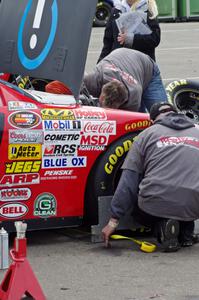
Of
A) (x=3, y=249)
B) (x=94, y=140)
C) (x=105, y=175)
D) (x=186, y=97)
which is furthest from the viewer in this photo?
(x=186, y=97)

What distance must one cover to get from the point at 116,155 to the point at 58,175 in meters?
0.48

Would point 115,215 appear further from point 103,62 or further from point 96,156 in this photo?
point 103,62

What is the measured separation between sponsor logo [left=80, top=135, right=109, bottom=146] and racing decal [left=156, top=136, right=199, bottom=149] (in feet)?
1.25

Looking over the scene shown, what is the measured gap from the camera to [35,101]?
6.22m

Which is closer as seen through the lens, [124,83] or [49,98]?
[49,98]

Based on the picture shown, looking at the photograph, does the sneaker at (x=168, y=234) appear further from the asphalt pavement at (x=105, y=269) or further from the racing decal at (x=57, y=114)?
the racing decal at (x=57, y=114)

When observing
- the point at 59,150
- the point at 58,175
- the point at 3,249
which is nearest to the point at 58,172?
the point at 58,175

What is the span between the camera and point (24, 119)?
237 inches

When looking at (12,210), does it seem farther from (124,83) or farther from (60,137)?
(124,83)

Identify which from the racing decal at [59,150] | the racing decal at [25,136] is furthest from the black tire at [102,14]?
the racing decal at [25,136]

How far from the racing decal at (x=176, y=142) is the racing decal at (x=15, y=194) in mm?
958

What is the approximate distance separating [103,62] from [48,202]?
5.71ft

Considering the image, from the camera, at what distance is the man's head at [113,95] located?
21.9ft

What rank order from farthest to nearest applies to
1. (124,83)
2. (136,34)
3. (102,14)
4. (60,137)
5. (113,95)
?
(102,14) < (136,34) < (124,83) < (113,95) < (60,137)
